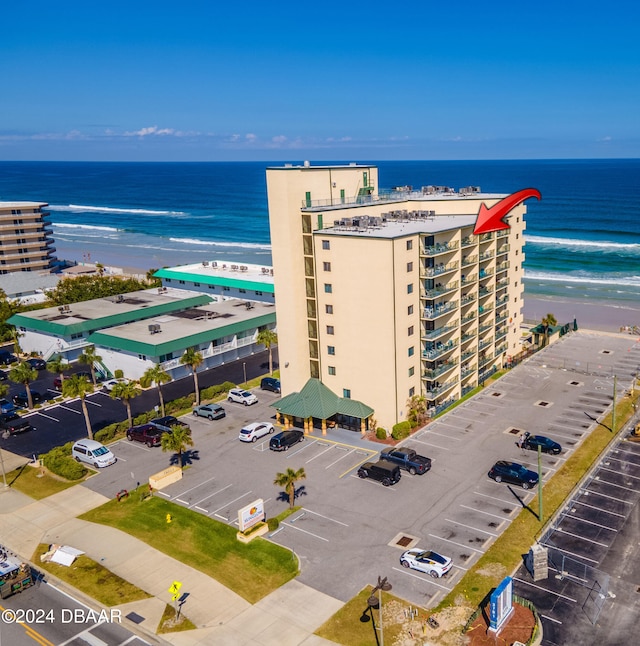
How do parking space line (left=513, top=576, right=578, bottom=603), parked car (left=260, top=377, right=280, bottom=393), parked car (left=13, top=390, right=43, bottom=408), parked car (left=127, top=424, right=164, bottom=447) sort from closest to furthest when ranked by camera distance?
parking space line (left=513, top=576, right=578, bottom=603)
parked car (left=127, top=424, right=164, bottom=447)
parked car (left=13, top=390, right=43, bottom=408)
parked car (left=260, top=377, right=280, bottom=393)

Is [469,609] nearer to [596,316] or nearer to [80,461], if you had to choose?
[80,461]

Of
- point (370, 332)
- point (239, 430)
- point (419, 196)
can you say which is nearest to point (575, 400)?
point (370, 332)

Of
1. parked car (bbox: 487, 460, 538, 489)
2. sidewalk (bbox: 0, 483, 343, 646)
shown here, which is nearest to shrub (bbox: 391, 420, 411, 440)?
parked car (bbox: 487, 460, 538, 489)

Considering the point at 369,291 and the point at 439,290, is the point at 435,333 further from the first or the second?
the point at 369,291

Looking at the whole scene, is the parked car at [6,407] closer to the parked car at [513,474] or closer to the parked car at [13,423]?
the parked car at [13,423]

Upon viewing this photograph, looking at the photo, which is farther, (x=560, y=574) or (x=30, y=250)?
(x=30, y=250)

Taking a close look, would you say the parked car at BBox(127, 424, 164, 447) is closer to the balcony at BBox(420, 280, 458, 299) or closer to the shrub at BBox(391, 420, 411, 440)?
the shrub at BBox(391, 420, 411, 440)

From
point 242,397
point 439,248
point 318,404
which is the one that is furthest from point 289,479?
point 439,248

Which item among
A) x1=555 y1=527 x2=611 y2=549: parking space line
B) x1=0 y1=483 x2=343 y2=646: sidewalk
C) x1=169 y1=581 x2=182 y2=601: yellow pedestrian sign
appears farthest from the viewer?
x1=555 y1=527 x2=611 y2=549: parking space line
